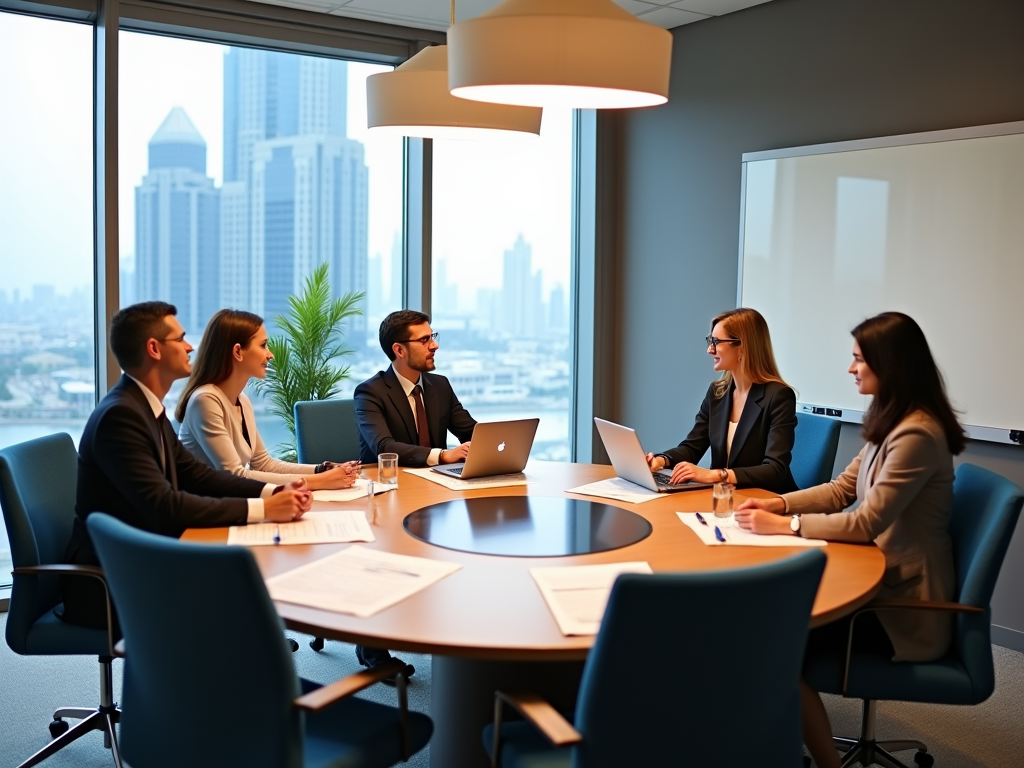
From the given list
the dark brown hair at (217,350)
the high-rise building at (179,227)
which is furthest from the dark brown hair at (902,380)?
the high-rise building at (179,227)

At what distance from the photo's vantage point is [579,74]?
7.98 ft

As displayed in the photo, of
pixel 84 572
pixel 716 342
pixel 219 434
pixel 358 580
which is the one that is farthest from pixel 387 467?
pixel 716 342

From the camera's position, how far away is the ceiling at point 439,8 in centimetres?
516

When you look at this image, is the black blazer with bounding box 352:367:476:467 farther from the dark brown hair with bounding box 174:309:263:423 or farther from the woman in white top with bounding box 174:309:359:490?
the dark brown hair with bounding box 174:309:263:423

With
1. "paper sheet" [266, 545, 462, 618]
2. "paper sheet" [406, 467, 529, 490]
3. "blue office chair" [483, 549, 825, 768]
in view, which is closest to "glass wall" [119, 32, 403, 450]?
"paper sheet" [406, 467, 529, 490]

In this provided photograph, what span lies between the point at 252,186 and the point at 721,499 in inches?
138

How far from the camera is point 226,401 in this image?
3.71m

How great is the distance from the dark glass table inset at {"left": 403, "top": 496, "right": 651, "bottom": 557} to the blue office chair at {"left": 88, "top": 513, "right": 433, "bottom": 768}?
2.16 feet

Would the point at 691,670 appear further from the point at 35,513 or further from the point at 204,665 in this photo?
the point at 35,513

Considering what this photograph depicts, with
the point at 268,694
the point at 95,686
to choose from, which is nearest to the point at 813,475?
the point at 268,694

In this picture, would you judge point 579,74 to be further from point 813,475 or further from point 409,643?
point 813,475

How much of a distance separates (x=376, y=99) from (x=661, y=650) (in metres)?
2.09

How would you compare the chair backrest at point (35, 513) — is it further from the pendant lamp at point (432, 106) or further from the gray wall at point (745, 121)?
the gray wall at point (745, 121)

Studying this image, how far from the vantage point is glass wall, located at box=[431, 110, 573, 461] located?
610 centimetres
